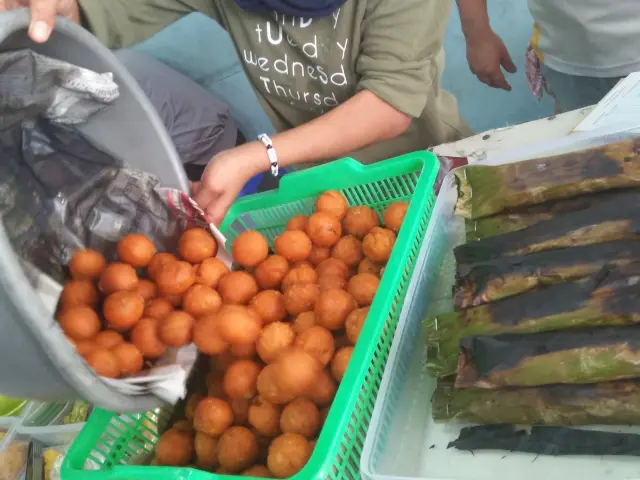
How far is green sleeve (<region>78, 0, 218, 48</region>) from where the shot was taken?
970 mm

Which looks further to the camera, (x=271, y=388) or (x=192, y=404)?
(x=192, y=404)

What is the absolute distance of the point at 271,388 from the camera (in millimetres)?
672

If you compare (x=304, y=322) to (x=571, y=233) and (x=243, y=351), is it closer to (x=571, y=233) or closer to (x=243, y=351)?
(x=243, y=351)

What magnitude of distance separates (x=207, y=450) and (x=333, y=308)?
252 millimetres

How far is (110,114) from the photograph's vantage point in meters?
0.86

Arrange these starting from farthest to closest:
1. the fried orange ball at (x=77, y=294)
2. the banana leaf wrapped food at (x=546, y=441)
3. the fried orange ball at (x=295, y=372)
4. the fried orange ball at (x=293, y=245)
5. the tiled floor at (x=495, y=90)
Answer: the tiled floor at (x=495, y=90)
the fried orange ball at (x=293, y=245)
the fried orange ball at (x=77, y=294)
the fried orange ball at (x=295, y=372)
the banana leaf wrapped food at (x=546, y=441)

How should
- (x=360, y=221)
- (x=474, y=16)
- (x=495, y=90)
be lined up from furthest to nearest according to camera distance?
(x=495, y=90), (x=474, y=16), (x=360, y=221)

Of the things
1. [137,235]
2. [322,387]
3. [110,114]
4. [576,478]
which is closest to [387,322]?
[322,387]

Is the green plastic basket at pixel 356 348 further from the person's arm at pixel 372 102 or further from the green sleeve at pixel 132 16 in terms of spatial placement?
the green sleeve at pixel 132 16

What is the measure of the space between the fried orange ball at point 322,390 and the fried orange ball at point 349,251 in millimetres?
215

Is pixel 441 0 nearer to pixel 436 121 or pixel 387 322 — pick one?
pixel 436 121

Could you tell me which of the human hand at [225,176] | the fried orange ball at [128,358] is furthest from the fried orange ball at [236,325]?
the human hand at [225,176]

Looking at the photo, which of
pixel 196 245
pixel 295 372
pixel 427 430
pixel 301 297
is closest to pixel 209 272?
pixel 196 245

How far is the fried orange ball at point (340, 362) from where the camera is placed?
69 centimetres
